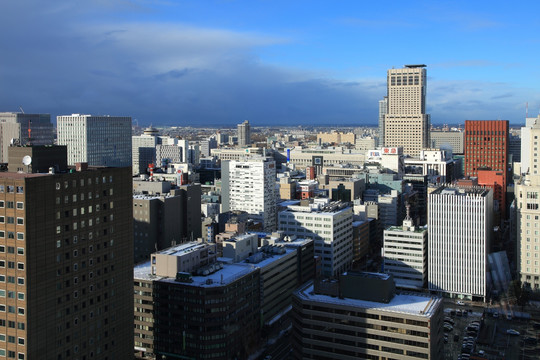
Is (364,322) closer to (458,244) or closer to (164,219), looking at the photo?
(458,244)

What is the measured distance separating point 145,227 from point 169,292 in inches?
1152

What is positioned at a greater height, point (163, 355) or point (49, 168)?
point (49, 168)

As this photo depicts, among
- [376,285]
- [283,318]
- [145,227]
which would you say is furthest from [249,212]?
[376,285]

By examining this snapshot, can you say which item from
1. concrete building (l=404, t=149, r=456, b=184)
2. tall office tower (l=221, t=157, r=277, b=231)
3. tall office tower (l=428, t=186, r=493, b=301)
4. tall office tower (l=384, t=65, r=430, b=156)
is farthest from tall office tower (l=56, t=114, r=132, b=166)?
tall office tower (l=384, t=65, r=430, b=156)

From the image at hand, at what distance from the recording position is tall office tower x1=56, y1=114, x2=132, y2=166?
123438 millimetres

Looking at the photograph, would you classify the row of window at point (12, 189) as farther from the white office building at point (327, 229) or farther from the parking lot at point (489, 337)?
the white office building at point (327, 229)

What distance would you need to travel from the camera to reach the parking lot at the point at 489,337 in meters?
50.6

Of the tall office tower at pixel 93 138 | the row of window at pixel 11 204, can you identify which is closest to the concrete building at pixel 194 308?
the row of window at pixel 11 204

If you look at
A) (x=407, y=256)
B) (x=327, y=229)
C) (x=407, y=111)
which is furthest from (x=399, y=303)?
(x=407, y=111)

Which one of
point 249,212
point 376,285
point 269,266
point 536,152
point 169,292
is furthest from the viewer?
point 249,212

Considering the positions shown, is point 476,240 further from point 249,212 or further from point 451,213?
point 249,212

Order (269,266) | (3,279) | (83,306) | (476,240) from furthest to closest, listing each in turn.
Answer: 1. (476,240)
2. (269,266)
3. (83,306)
4. (3,279)

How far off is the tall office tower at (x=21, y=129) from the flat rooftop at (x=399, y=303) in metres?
91.3

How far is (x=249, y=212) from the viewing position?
92250mm
